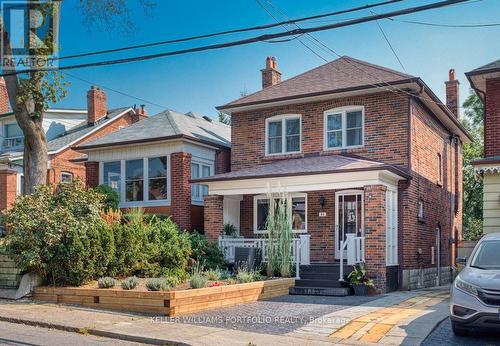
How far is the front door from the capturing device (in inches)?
669

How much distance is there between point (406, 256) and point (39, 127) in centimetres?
1133

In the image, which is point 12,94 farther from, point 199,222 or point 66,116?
point 66,116

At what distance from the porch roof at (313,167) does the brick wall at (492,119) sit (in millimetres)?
2367

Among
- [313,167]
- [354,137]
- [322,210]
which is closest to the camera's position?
[313,167]

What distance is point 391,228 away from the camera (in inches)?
619

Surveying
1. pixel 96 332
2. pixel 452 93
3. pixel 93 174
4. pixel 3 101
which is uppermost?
pixel 3 101

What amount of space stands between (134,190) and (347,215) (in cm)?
859

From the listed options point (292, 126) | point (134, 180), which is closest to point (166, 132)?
point (134, 180)

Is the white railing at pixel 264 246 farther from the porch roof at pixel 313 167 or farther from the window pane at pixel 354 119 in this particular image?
the window pane at pixel 354 119

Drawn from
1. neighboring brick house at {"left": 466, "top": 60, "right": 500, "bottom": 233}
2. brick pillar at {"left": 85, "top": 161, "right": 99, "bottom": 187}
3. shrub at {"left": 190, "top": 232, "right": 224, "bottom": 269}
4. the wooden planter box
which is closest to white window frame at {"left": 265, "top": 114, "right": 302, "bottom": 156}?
shrub at {"left": 190, "top": 232, "right": 224, "bottom": 269}

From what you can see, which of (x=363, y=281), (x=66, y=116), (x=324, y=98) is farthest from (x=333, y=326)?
(x=66, y=116)

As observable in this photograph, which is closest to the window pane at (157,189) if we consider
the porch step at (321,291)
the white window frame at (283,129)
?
the white window frame at (283,129)

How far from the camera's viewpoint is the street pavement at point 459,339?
8.11m

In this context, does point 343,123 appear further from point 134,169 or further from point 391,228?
point 134,169
